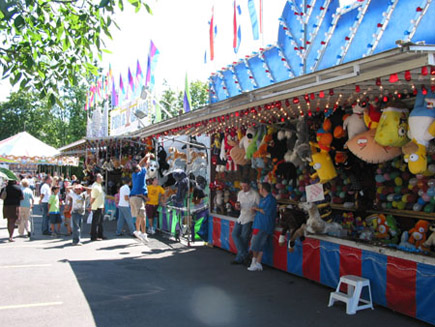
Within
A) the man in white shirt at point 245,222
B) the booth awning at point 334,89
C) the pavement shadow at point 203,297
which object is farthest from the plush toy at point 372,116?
the man in white shirt at point 245,222

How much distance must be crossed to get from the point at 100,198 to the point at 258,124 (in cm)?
464

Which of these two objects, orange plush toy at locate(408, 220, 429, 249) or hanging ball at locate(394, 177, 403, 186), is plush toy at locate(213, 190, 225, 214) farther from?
orange plush toy at locate(408, 220, 429, 249)

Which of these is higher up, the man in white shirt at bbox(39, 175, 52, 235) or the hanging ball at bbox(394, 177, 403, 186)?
the hanging ball at bbox(394, 177, 403, 186)

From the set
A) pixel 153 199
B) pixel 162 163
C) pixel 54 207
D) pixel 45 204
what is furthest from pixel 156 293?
pixel 162 163

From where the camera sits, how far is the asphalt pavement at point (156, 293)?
518 centimetres

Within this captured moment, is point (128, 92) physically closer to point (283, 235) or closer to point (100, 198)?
point (100, 198)

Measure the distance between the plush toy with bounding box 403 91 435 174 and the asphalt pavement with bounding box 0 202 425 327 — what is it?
1.94 m

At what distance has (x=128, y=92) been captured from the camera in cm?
1847

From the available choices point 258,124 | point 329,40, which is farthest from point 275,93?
point 258,124

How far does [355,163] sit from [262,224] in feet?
6.35

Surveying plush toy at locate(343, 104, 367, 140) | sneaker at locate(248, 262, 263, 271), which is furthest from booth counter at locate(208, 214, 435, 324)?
plush toy at locate(343, 104, 367, 140)

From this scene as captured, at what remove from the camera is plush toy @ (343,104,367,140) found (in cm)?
626

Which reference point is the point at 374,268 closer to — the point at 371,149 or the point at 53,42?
the point at 371,149

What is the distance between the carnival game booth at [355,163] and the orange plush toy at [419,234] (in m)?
0.01
